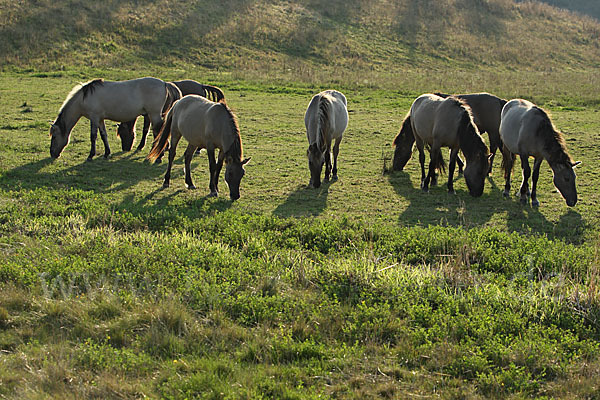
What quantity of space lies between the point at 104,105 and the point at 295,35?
26338 millimetres

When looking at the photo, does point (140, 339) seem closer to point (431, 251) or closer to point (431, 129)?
point (431, 251)

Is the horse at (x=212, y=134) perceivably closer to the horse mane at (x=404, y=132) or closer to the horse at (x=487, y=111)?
the horse mane at (x=404, y=132)

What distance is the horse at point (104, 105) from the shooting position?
1205 centimetres

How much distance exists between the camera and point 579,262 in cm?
630

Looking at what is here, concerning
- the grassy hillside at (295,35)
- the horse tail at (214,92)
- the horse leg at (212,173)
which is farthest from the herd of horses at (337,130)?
the grassy hillside at (295,35)

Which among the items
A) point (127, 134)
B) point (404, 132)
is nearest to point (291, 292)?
point (404, 132)

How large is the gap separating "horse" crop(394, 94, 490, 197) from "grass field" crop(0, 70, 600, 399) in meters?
0.47

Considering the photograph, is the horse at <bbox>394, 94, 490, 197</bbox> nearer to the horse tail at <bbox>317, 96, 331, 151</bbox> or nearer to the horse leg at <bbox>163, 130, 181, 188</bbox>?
the horse tail at <bbox>317, 96, 331, 151</bbox>

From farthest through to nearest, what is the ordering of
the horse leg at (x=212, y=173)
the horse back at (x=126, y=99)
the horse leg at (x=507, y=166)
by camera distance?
the horse back at (x=126, y=99), the horse leg at (x=507, y=166), the horse leg at (x=212, y=173)

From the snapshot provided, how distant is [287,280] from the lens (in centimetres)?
577

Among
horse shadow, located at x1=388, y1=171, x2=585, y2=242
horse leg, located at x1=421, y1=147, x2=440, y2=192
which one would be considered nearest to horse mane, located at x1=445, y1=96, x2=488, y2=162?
horse leg, located at x1=421, y1=147, x2=440, y2=192

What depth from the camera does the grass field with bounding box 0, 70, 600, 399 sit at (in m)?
4.20

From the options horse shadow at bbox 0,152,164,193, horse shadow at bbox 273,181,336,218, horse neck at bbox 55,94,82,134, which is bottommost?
horse shadow at bbox 0,152,164,193

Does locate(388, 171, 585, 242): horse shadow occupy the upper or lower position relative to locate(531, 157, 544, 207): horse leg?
lower
